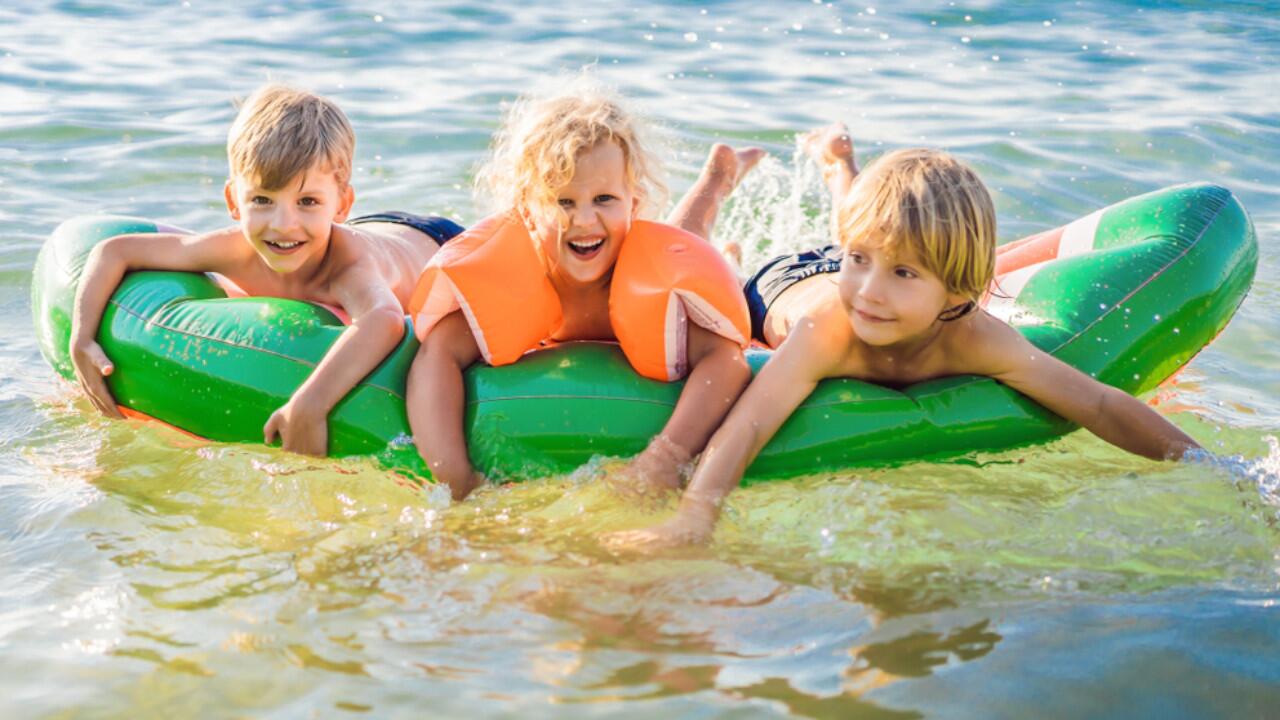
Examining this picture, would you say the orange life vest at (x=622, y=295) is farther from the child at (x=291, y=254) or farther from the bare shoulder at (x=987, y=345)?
the bare shoulder at (x=987, y=345)

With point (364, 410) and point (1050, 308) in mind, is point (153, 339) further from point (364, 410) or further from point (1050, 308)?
point (1050, 308)

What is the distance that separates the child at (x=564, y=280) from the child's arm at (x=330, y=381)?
113 millimetres

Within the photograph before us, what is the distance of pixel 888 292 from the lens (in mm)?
3559

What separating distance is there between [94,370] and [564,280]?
149cm

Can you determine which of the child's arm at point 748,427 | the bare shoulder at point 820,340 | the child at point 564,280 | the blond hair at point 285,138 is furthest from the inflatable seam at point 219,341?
the bare shoulder at point 820,340

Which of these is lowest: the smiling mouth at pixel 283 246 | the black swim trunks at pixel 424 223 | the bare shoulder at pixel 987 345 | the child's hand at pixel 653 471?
the child's hand at pixel 653 471

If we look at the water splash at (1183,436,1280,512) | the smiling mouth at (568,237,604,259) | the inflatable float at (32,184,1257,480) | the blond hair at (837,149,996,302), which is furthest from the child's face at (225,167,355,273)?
the water splash at (1183,436,1280,512)

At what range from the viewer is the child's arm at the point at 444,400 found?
3.70 metres

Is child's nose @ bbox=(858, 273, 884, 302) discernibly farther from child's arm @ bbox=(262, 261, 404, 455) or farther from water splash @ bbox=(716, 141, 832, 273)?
water splash @ bbox=(716, 141, 832, 273)

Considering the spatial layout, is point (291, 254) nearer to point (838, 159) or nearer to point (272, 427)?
point (272, 427)

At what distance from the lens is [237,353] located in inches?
154

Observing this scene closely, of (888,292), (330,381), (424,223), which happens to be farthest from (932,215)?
(424,223)

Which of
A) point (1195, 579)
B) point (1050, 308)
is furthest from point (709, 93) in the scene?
point (1195, 579)

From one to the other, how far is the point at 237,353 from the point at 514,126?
1.06 metres
